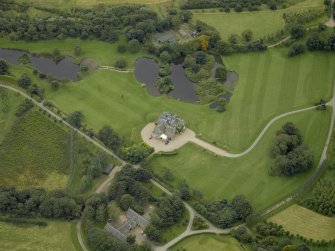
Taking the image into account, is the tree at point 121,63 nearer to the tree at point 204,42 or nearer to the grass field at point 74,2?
the tree at point 204,42

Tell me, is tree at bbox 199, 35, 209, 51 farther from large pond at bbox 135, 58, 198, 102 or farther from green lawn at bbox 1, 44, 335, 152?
large pond at bbox 135, 58, 198, 102

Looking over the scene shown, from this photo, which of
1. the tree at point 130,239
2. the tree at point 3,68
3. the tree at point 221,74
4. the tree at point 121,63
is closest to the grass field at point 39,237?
the tree at point 130,239

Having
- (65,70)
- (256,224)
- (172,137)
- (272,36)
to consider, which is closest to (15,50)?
(65,70)

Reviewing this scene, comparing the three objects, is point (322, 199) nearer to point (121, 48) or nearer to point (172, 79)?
point (172, 79)

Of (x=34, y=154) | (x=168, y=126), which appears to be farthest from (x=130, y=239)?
(x=34, y=154)

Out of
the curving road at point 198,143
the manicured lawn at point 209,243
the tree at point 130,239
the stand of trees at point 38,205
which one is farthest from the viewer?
the stand of trees at point 38,205

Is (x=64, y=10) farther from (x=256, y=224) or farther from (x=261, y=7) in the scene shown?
(x=256, y=224)
